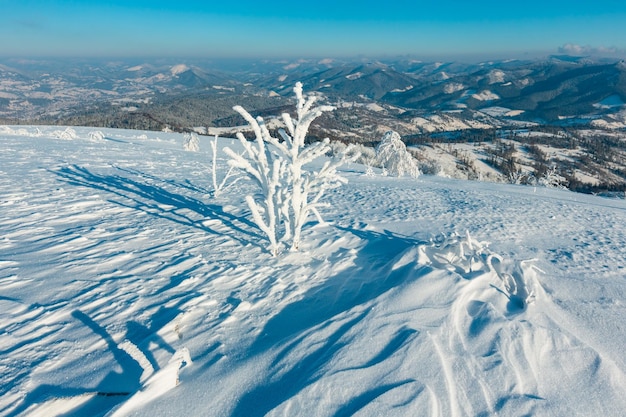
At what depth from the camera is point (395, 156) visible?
94.7 ft

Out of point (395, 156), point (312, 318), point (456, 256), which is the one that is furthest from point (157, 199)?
point (395, 156)

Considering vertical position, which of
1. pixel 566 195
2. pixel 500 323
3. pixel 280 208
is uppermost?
pixel 280 208

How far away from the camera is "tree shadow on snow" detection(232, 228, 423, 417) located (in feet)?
10.3

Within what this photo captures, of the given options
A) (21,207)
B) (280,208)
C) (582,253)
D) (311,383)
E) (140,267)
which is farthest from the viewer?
(21,207)

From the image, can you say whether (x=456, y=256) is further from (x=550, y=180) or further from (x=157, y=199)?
(x=550, y=180)

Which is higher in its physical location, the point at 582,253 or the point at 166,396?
the point at 166,396

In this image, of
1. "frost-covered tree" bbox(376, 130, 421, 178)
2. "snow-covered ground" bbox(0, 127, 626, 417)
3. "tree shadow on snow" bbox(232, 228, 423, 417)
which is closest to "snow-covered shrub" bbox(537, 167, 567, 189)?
"frost-covered tree" bbox(376, 130, 421, 178)

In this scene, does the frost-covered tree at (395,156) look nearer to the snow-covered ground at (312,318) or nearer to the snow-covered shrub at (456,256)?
the snow-covered ground at (312,318)

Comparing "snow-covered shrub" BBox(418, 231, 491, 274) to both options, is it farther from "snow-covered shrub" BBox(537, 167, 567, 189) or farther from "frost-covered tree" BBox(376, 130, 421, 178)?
"frost-covered tree" BBox(376, 130, 421, 178)

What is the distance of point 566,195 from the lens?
Answer: 13.3 m

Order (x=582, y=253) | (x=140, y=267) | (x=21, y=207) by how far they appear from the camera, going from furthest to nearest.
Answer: (x=21, y=207) → (x=582, y=253) → (x=140, y=267)

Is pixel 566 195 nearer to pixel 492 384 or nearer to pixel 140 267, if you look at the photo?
pixel 492 384

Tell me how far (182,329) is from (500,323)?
3.72m

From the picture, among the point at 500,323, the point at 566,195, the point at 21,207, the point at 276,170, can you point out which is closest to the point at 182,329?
the point at 276,170
